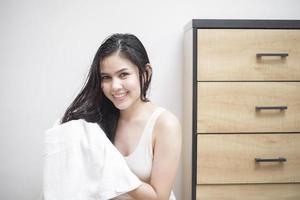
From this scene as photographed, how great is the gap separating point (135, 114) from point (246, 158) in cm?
59

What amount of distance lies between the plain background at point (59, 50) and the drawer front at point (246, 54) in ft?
1.14

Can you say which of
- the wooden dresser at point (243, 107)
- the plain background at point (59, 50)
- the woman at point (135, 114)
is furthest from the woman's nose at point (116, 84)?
the plain background at point (59, 50)

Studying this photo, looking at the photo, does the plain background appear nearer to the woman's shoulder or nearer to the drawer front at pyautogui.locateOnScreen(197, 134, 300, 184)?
the drawer front at pyautogui.locateOnScreen(197, 134, 300, 184)

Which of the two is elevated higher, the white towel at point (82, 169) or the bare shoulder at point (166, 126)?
the bare shoulder at point (166, 126)

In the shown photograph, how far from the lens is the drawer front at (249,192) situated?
141 centimetres

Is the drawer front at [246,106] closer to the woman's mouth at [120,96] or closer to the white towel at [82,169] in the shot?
the woman's mouth at [120,96]

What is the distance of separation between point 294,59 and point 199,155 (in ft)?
2.07

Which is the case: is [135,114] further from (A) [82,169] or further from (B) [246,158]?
(B) [246,158]

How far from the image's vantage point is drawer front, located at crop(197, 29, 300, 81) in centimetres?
136

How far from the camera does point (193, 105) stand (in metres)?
1.37

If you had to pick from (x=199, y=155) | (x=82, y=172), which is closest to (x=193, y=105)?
(x=199, y=155)

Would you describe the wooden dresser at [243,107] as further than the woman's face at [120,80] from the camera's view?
Yes

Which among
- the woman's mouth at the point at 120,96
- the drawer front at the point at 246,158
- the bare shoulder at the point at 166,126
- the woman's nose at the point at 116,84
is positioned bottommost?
the drawer front at the point at 246,158

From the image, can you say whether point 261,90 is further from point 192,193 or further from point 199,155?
point 192,193
